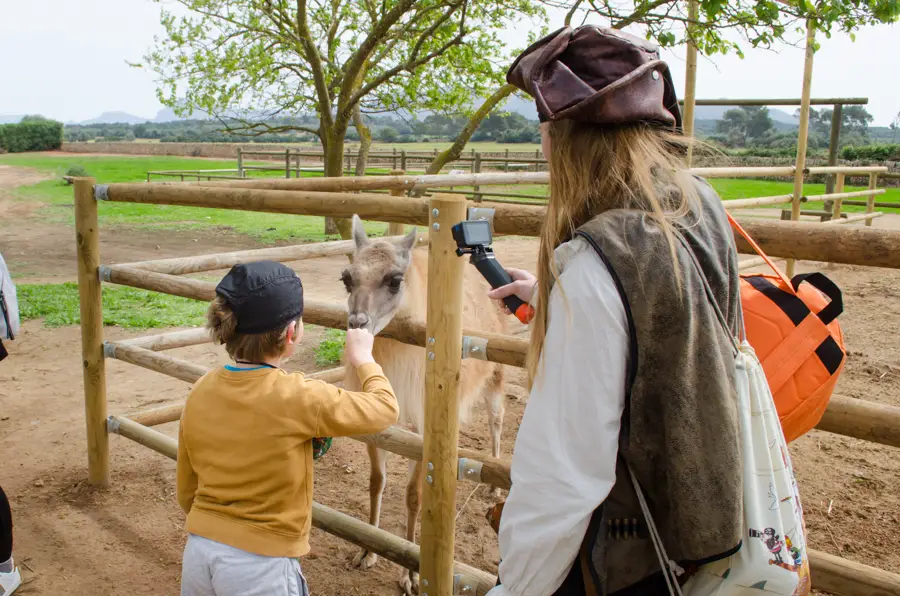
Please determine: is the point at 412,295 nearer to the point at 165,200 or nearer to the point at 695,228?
the point at 165,200

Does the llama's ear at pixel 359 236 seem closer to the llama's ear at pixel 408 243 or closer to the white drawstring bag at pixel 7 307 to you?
the llama's ear at pixel 408 243

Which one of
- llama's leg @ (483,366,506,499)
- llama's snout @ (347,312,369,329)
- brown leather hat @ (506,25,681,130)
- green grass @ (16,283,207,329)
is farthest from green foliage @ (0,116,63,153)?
brown leather hat @ (506,25,681,130)

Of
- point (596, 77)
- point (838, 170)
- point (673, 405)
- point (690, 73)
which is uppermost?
point (690, 73)

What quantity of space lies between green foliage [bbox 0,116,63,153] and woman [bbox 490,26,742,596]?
5866cm

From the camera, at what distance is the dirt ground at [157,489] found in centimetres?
332

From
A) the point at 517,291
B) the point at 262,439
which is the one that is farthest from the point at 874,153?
the point at 262,439

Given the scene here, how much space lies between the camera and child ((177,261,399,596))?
187cm

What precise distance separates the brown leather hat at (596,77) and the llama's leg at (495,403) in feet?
11.2

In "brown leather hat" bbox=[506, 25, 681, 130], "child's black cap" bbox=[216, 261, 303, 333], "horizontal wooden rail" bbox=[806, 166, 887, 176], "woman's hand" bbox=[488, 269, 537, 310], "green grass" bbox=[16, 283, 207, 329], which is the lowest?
"green grass" bbox=[16, 283, 207, 329]

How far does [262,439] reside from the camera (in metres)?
1.87

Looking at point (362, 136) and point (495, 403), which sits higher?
point (362, 136)

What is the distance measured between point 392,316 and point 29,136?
5755 centimetres

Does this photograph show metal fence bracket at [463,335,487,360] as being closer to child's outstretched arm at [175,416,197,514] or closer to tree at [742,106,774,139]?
child's outstretched arm at [175,416,197,514]

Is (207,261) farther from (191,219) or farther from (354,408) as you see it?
(191,219)
